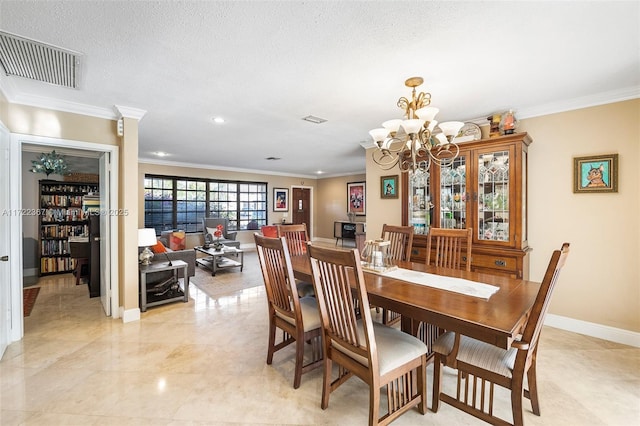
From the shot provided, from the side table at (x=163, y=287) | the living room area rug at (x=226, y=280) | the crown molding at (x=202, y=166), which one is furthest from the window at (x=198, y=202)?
the side table at (x=163, y=287)

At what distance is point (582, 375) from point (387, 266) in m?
1.67

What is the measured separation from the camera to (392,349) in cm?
160

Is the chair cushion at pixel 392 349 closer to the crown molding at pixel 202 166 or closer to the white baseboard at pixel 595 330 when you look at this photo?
the white baseboard at pixel 595 330

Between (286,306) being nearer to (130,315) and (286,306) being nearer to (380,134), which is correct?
(380,134)

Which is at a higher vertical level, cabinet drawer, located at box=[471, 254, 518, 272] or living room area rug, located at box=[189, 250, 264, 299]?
cabinet drawer, located at box=[471, 254, 518, 272]

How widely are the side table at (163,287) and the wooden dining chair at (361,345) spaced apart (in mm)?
2726

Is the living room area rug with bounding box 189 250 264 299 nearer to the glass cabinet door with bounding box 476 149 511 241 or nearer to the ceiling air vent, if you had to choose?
the ceiling air vent

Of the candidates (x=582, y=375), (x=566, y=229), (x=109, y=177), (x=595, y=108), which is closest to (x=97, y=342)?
(x=109, y=177)

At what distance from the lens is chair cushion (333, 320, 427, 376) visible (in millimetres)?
1528

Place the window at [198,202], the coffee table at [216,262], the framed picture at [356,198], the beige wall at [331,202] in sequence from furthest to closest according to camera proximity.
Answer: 1. the beige wall at [331,202]
2. the framed picture at [356,198]
3. the window at [198,202]
4. the coffee table at [216,262]

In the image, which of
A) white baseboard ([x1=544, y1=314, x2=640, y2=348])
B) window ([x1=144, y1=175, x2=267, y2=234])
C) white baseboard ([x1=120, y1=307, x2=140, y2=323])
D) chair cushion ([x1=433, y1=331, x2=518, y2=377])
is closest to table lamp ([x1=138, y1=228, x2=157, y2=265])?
white baseboard ([x1=120, y1=307, x2=140, y2=323])

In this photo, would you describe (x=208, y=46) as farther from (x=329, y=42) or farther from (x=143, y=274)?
(x=143, y=274)

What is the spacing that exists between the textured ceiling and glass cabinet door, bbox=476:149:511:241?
0.57 m

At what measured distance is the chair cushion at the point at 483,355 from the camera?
1.50 metres
